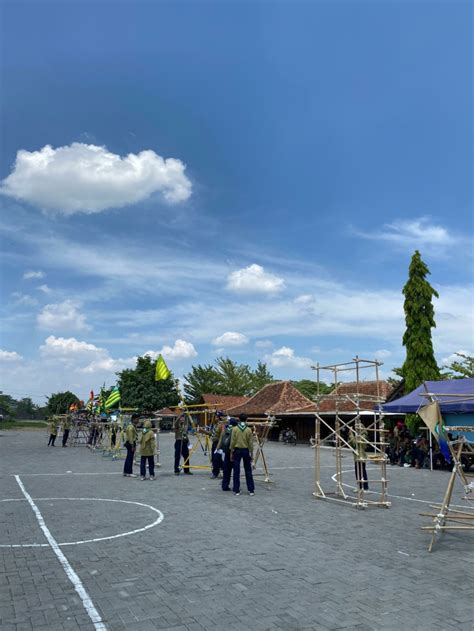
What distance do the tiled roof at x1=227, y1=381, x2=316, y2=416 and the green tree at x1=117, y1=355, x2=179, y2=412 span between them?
21.7 m

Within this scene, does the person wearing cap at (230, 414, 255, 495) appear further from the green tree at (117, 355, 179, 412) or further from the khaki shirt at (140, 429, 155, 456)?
the green tree at (117, 355, 179, 412)

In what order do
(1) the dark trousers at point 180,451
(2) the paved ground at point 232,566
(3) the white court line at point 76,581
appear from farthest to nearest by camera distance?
(1) the dark trousers at point 180,451
(2) the paved ground at point 232,566
(3) the white court line at point 76,581

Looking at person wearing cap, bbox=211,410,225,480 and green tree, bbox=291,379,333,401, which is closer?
person wearing cap, bbox=211,410,225,480

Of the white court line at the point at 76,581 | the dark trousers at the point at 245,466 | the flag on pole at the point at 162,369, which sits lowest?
the white court line at the point at 76,581

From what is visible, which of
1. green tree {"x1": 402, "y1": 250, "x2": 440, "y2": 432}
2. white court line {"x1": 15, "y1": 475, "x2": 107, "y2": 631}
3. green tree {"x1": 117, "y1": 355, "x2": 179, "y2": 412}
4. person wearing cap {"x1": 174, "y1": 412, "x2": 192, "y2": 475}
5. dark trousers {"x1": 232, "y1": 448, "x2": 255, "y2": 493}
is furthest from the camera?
green tree {"x1": 117, "y1": 355, "x2": 179, "y2": 412}

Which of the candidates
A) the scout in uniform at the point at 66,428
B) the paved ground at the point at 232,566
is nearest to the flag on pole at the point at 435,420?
the paved ground at the point at 232,566

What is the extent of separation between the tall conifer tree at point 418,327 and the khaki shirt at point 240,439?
1664 cm

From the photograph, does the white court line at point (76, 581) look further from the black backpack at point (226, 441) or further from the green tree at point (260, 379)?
the green tree at point (260, 379)

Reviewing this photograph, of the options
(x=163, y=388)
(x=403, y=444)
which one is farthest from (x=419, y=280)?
(x=163, y=388)

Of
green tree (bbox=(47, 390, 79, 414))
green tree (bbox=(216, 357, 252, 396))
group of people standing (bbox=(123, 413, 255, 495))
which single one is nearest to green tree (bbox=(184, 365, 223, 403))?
green tree (bbox=(216, 357, 252, 396))

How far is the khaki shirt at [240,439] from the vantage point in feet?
45.1

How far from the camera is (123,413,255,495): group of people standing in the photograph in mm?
13734

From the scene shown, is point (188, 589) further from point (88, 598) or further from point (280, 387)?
point (280, 387)

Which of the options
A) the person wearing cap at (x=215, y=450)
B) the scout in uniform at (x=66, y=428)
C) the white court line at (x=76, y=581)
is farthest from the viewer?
the scout in uniform at (x=66, y=428)
